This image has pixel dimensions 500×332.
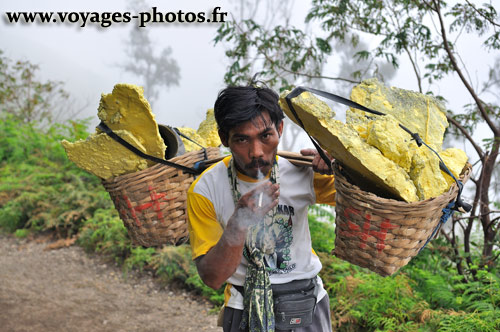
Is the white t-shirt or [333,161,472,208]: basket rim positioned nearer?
[333,161,472,208]: basket rim

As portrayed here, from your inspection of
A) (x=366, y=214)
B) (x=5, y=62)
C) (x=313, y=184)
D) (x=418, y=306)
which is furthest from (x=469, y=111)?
(x=5, y=62)

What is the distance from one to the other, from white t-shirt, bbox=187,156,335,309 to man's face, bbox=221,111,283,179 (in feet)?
0.38

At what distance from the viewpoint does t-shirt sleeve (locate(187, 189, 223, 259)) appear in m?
1.74

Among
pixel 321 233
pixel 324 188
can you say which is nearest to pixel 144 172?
pixel 324 188

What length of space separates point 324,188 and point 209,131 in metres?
0.84

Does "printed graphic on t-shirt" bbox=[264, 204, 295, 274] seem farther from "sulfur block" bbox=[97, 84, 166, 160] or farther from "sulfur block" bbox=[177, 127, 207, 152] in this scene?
"sulfur block" bbox=[177, 127, 207, 152]

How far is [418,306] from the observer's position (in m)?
3.76

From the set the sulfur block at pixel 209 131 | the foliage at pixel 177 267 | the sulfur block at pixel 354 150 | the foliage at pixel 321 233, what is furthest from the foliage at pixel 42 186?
the sulfur block at pixel 354 150

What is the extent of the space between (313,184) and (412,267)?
298cm

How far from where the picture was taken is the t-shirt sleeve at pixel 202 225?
5.71 ft

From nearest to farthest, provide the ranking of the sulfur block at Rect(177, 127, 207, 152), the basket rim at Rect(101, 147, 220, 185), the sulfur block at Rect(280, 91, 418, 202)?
1. the sulfur block at Rect(280, 91, 418, 202)
2. the basket rim at Rect(101, 147, 220, 185)
3. the sulfur block at Rect(177, 127, 207, 152)

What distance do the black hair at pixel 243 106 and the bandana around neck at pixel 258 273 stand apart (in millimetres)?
182

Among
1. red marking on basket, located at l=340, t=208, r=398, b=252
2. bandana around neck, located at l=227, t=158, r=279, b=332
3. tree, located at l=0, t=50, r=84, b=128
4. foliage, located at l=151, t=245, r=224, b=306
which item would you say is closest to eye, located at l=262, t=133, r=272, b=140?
bandana around neck, located at l=227, t=158, r=279, b=332

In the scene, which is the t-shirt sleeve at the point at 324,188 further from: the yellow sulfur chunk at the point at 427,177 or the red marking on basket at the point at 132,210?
the red marking on basket at the point at 132,210
